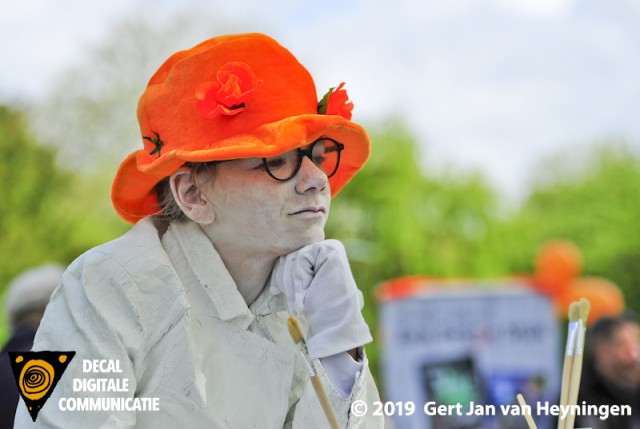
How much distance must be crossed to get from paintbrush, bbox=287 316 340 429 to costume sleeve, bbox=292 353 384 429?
33 mm

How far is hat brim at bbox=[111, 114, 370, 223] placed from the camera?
1810mm

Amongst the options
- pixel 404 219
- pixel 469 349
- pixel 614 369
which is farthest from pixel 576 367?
pixel 404 219

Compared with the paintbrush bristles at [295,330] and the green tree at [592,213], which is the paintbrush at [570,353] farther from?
the green tree at [592,213]

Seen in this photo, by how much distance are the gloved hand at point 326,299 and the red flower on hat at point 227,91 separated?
1.10ft

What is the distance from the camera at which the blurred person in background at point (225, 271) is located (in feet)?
5.76

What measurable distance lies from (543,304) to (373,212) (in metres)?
10.5

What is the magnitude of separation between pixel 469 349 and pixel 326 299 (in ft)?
15.1

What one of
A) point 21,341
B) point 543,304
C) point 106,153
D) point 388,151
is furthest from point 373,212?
point 21,341

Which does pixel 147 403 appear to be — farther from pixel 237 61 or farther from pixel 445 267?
pixel 445 267

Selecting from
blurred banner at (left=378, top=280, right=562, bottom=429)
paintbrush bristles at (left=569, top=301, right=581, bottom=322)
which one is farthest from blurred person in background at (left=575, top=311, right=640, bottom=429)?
paintbrush bristles at (left=569, top=301, right=581, bottom=322)

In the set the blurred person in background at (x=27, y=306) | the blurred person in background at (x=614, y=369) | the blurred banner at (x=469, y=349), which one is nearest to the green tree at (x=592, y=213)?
the blurred banner at (x=469, y=349)

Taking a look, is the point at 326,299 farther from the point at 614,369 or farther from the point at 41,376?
the point at 614,369

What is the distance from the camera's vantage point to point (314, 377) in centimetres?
165

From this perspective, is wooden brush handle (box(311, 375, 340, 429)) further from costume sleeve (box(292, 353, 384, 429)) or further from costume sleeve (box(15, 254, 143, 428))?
costume sleeve (box(15, 254, 143, 428))
